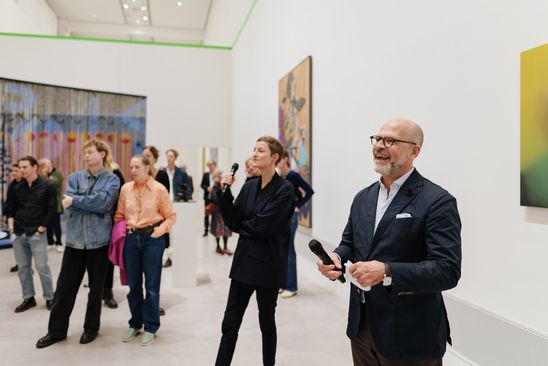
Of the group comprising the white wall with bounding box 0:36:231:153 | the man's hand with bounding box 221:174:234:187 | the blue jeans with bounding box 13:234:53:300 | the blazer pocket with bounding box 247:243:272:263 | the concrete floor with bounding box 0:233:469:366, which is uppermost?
the white wall with bounding box 0:36:231:153

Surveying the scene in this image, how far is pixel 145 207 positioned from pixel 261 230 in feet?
4.62

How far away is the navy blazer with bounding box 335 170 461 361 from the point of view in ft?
5.00

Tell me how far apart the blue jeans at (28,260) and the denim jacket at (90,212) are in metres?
1.33

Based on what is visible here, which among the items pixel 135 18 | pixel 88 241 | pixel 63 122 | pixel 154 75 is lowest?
pixel 88 241

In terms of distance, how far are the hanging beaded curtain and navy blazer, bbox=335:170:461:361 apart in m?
9.98

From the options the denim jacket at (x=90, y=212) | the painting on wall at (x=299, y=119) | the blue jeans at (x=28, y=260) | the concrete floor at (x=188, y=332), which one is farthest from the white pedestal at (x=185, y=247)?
the denim jacket at (x=90, y=212)

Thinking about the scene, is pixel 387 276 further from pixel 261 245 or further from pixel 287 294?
pixel 287 294

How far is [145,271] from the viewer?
3.63 metres

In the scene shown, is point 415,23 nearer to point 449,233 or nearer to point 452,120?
point 452,120

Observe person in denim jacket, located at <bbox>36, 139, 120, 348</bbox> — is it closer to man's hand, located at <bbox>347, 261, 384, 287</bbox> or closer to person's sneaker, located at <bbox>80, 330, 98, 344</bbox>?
person's sneaker, located at <bbox>80, 330, 98, 344</bbox>

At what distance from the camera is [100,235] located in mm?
3605

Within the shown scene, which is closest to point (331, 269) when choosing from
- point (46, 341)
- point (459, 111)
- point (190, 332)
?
point (459, 111)

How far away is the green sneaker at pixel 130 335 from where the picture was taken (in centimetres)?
371

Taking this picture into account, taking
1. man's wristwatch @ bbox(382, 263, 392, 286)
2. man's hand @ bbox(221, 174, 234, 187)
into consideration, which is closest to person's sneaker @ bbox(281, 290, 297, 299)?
man's hand @ bbox(221, 174, 234, 187)
